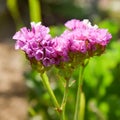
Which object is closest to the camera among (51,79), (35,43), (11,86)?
(35,43)

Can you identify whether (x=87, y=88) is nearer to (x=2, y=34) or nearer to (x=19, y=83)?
(x=19, y=83)

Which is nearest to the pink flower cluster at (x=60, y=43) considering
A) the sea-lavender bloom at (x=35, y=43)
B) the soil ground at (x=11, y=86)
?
the sea-lavender bloom at (x=35, y=43)

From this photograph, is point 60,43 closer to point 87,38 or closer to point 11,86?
point 87,38

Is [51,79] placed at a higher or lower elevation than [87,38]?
higher

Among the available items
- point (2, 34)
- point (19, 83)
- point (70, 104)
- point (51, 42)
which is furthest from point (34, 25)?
point (2, 34)

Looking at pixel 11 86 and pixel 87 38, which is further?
pixel 11 86

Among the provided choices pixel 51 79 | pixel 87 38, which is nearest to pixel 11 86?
pixel 51 79
